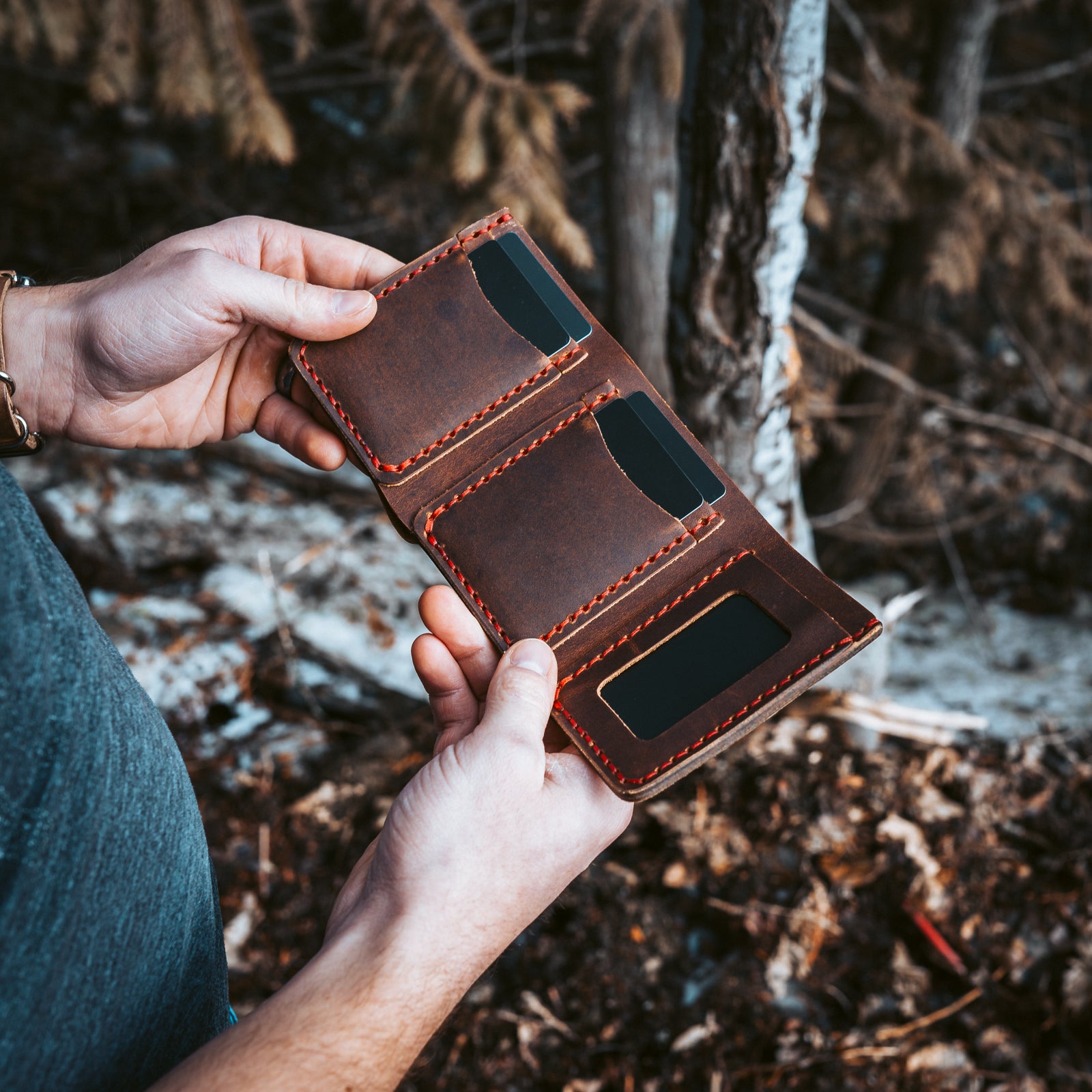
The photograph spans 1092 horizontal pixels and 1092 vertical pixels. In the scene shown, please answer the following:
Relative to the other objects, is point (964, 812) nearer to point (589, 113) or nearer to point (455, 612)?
point (455, 612)

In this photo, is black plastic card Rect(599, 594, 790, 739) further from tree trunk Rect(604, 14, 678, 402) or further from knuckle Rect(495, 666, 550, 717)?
tree trunk Rect(604, 14, 678, 402)

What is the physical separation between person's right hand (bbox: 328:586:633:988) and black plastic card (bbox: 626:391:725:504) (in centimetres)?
48

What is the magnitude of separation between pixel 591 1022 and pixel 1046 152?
4285 millimetres

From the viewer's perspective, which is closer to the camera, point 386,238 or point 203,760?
point 203,760

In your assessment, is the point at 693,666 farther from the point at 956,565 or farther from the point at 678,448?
the point at 956,565

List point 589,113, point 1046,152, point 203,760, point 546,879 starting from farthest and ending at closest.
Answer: point 589,113 → point 1046,152 → point 203,760 → point 546,879

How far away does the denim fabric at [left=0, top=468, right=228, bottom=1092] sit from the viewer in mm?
903

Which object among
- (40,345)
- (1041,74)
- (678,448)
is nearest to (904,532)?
(1041,74)

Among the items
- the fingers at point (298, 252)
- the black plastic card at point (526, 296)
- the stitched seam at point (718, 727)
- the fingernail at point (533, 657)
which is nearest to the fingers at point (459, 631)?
the fingernail at point (533, 657)

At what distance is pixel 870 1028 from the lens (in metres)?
1.82

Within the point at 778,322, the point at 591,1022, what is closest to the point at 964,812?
the point at 591,1022

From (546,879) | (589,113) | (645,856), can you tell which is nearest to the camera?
(546,879)

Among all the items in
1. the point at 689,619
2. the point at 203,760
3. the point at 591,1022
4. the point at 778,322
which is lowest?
the point at 591,1022

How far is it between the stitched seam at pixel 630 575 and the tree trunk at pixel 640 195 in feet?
4.62
